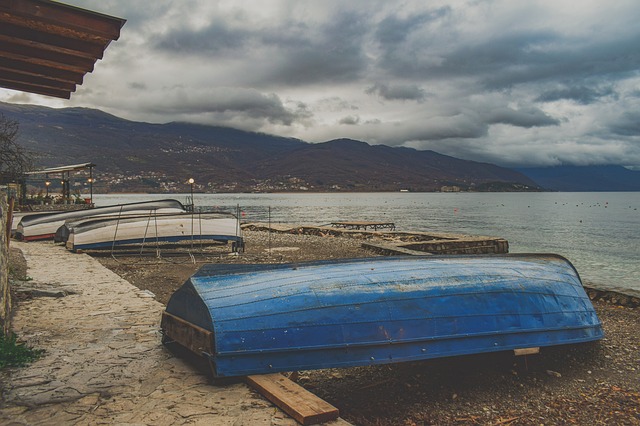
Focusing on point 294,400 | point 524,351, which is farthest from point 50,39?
point 524,351

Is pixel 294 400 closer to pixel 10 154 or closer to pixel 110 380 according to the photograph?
pixel 110 380

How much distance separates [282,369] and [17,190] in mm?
35332

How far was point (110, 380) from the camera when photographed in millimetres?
4336

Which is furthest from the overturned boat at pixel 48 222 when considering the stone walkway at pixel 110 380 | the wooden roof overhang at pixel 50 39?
the wooden roof overhang at pixel 50 39

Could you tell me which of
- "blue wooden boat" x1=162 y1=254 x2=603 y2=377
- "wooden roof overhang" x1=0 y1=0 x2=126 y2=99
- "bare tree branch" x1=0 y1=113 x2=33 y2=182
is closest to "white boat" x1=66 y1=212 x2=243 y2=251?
"blue wooden boat" x1=162 y1=254 x2=603 y2=377

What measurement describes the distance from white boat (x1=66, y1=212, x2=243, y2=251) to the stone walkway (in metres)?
9.97

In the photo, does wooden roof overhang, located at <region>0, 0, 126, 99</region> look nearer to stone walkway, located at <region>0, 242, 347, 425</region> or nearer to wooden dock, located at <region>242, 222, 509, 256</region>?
stone walkway, located at <region>0, 242, 347, 425</region>

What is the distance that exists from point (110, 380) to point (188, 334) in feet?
2.63

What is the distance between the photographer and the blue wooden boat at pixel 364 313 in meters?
4.46

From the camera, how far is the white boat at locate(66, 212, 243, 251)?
650 inches

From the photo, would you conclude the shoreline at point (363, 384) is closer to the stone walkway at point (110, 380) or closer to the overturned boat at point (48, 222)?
the stone walkway at point (110, 380)

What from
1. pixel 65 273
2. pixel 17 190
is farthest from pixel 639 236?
pixel 17 190

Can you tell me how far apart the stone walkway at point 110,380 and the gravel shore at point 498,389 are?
1.55 metres

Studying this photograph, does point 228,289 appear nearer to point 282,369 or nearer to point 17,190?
point 282,369
